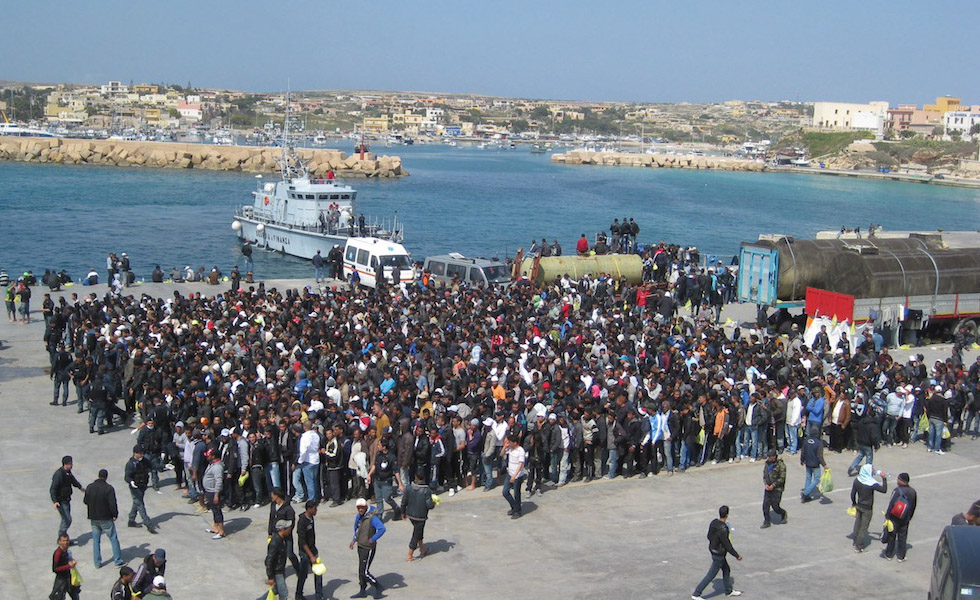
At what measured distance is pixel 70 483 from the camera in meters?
11.1

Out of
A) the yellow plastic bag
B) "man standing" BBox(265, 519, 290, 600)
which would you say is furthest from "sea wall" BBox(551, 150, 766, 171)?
"man standing" BBox(265, 519, 290, 600)

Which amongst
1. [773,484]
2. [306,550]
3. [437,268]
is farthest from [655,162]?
[306,550]

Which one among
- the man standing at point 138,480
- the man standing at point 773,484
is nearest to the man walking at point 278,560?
the man standing at point 138,480

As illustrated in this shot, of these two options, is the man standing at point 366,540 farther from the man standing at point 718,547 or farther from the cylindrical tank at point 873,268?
the cylindrical tank at point 873,268

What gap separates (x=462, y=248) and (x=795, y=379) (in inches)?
1776

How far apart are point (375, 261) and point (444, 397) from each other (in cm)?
Result: 1613

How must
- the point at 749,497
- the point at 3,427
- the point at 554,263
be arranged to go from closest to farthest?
the point at 749,497 < the point at 3,427 < the point at 554,263

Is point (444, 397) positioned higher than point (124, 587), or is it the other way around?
point (444, 397)

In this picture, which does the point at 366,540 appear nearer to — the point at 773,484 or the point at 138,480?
the point at 138,480

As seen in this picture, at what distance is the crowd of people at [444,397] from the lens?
1273cm

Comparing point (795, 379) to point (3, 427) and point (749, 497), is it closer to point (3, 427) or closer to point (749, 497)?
point (749, 497)

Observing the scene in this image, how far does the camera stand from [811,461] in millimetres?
13156

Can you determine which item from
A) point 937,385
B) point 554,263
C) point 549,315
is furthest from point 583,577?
point 554,263

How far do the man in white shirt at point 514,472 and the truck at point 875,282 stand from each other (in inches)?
536
